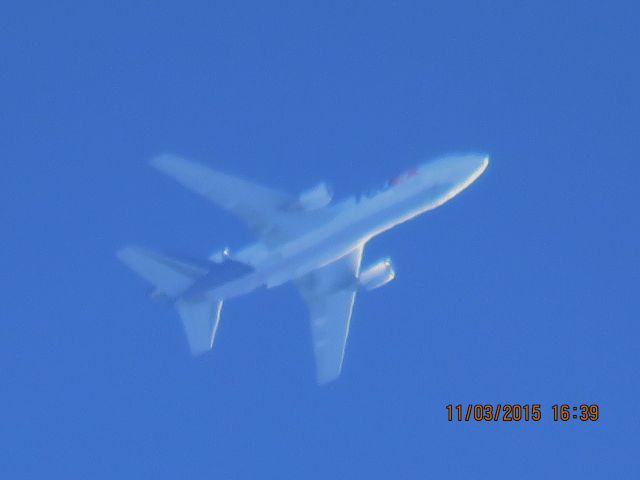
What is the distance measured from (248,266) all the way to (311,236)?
3697mm

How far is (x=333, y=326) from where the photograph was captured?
72.0 metres

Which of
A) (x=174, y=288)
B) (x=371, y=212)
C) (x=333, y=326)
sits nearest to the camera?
(x=371, y=212)

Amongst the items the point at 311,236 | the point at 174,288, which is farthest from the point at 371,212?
the point at 174,288

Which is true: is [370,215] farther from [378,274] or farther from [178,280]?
[178,280]

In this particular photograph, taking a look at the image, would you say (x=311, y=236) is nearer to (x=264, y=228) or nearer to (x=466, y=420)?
(x=264, y=228)

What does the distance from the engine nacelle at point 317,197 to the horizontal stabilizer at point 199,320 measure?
7648mm

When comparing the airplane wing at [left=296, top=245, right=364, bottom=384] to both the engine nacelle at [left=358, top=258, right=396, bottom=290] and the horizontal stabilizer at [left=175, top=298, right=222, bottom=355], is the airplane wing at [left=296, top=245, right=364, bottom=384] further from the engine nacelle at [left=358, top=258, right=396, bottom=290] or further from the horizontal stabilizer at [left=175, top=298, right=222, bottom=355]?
the horizontal stabilizer at [left=175, top=298, right=222, bottom=355]

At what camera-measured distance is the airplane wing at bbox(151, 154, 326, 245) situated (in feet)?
210

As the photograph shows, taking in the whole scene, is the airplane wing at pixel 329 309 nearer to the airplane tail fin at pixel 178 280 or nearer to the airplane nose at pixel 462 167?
the airplane tail fin at pixel 178 280

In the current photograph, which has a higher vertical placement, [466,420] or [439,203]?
[439,203]

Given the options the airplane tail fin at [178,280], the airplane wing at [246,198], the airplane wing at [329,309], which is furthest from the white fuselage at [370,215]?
the airplane wing at [329,309]

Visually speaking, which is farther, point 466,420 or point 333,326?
point 333,326

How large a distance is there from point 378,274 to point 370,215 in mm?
6546

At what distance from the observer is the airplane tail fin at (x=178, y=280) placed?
67438mm
